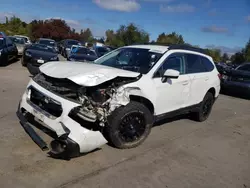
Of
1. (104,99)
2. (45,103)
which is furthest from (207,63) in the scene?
(45,103)

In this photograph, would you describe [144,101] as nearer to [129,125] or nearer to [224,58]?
[129,125]

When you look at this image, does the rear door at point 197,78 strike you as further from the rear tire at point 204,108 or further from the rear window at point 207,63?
the rear tire at point 204,108

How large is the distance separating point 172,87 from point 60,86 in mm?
2178

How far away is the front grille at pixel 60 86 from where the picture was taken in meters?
3.91

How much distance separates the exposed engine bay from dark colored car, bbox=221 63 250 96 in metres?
8.36

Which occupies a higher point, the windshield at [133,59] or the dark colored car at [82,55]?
the windshield at [133,59]

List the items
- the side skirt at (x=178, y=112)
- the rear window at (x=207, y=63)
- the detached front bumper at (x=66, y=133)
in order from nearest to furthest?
the detached front bumper at (x=66, y=133) < the side skirt at (x=178, y=112) < the rear window at (x=207, y=63)

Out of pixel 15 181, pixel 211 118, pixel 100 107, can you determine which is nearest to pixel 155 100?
pixel 100 107

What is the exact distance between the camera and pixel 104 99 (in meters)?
4.05

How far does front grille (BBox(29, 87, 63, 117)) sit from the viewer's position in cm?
383

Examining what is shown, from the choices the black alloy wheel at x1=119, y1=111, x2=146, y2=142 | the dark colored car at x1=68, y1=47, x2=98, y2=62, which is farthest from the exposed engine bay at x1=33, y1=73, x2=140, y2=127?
the dark colored car at x1=68, y1=47, x2=98, y2=62

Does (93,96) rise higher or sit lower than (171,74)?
lower

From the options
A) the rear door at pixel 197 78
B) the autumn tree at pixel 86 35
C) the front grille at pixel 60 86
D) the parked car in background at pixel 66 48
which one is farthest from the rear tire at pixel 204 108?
the autumn tree at pixel 86 35

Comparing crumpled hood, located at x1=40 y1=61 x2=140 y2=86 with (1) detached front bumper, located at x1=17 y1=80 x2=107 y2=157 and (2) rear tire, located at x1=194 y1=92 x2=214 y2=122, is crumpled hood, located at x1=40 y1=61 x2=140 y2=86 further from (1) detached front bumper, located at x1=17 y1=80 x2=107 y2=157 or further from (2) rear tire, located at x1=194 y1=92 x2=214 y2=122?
(2) rear tire, located at x1=194 y1=92 x2=214 y2=122
